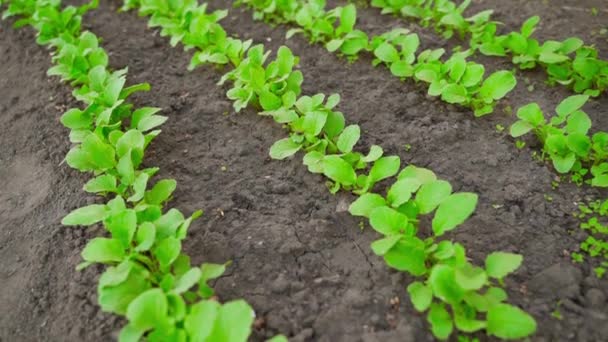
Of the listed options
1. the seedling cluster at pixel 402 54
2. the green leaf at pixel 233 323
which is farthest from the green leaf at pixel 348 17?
the green leaf at pixel 233 323

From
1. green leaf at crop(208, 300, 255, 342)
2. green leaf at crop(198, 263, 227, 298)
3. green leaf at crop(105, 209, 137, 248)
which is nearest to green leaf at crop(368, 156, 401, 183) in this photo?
green leaf at crop(198, 263, 227, 298)

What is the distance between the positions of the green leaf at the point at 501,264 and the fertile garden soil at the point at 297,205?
18 cm

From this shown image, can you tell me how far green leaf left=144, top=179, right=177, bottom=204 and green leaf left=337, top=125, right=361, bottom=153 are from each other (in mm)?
738

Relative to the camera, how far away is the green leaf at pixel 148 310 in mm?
1565

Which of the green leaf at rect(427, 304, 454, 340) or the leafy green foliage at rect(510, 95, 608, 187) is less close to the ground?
the leafy green foliage at rect(510, 95, 608, 187)

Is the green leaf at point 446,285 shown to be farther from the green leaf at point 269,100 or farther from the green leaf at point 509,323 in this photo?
the green leaf at point 269,100

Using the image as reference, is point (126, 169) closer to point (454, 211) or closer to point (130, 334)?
point (130, 334)

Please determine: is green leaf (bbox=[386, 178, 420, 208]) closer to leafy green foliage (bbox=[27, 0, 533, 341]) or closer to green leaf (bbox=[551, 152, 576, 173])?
leafy green foliage (bbox=[27, 0, 533, 341])

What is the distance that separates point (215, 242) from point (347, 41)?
1.63m

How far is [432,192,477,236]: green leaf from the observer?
1766 mm

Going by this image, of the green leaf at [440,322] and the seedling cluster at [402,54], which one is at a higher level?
the seedling cluster at [402,54]

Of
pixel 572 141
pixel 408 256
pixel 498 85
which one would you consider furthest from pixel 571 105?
pixel 408 256

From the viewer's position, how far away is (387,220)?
185cm

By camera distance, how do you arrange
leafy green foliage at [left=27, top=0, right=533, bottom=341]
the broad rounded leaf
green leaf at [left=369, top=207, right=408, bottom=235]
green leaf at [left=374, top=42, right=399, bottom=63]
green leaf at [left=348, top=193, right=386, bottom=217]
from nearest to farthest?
leafy green foliage at [left=27, top=0, right=533, bottom=341] < the broad rounded leaf < green leaf at [left=369, top=207, right=408, bottom=235] < green leaf at [left=348, top=193, right=386, bottom=217] < green leaf at [left=374, top=42, right=399, bottom=63]
